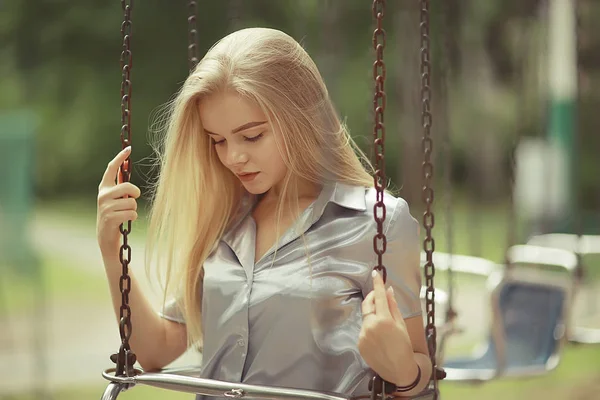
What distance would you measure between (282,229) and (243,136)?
166 mm

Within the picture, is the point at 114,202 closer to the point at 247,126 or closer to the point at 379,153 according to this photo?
the point at 247,126

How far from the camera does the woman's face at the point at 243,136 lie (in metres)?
1.45

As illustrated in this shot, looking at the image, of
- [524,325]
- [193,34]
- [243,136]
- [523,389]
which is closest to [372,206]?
[243,136]

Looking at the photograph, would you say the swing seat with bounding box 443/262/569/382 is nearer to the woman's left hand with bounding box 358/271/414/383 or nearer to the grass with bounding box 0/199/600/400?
the grass with bounding box 0/199/600/400

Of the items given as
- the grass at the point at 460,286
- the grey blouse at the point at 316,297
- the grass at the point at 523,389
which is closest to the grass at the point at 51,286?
the grass at the point at 460,286

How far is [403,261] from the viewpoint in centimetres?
146

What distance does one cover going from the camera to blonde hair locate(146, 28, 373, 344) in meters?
1.46

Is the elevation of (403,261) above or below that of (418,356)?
above

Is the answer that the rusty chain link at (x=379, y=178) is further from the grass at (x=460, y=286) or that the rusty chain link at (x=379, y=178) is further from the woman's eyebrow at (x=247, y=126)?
the grass at (x=460, y=286)

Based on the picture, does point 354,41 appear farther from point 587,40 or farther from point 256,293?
point 256,293

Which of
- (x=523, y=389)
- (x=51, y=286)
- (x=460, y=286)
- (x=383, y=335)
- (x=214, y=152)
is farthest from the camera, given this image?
(x=51, y=286)

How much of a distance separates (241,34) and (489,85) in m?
10.2

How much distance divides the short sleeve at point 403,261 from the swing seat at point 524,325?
52.7 inches

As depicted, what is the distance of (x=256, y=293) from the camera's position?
4.83 ft
